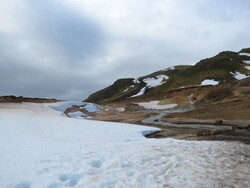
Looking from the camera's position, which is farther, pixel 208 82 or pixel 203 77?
pixel 203 77

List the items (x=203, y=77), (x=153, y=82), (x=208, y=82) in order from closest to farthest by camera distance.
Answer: (x=208, y=82) < (x=203, y=77) < (x=153, y=82)

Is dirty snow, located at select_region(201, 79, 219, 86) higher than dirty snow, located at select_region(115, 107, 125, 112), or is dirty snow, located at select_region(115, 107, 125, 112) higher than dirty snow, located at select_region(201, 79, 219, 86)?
dirty snow, located at select_region(201, 79, 219, 86)

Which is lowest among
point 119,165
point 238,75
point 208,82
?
point 119,165

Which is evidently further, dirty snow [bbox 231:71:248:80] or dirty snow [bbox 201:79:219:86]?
dirty snow [bbox 231:71:248:80]

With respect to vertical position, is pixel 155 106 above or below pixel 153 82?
below

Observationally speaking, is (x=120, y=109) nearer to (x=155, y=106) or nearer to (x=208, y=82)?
(x=155, y=106)

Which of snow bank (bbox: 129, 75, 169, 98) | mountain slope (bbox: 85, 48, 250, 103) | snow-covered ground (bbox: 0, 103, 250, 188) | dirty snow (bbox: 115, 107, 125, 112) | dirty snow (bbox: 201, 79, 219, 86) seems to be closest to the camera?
snow-covered ground (bbox: 0, 103, 250, 188)

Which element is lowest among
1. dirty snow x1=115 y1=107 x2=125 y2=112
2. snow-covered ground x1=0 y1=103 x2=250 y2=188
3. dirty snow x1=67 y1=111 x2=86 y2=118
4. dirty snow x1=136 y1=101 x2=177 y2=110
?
snow-covered ground x1=0 y1=103 x2=250 y2=188

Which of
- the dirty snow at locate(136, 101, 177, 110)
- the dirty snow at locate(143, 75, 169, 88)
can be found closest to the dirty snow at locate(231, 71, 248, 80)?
the dirty snow at locate(136, 101, 177, 110)

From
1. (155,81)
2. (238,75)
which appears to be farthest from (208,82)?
(155,81)

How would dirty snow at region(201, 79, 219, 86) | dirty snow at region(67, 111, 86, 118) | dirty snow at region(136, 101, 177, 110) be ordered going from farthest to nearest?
dirty snow at region(201, 79, 219, 86) → dirty snow at region(136, 101, 177, 110) → dirty snow at region(67, 111, 86, 118)

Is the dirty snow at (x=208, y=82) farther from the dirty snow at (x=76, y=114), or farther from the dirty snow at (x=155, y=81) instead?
the dirty snow at (x=76, y=114)

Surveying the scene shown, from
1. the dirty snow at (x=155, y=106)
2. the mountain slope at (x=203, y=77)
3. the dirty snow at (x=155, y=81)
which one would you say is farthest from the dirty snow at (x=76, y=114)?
the dirty snow at (x=155, y=81)

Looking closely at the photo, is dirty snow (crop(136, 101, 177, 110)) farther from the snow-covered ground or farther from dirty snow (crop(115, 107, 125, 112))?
the snow-covered ground
